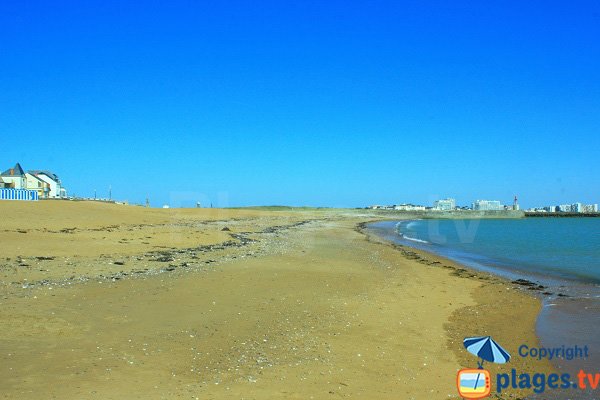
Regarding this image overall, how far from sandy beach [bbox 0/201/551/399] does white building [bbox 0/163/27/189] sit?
54.9 metres

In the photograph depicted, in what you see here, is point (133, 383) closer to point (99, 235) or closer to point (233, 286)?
point (233, 286)

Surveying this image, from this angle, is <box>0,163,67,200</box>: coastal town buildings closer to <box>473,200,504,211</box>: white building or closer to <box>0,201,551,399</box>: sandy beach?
<box>0,201,551,399</box>: sandy beach

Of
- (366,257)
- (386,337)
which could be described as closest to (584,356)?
(386,337)

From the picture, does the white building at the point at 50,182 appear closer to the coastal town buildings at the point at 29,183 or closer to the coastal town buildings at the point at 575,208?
the coastal town buildings at the point at 29,183

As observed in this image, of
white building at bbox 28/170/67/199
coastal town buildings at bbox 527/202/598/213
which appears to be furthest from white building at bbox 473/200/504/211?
white building at bbox 28/170/67/199

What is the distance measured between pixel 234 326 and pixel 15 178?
230ft

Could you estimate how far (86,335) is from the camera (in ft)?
26.4

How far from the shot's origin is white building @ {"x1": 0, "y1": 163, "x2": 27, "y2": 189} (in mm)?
65750

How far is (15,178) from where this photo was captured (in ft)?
220

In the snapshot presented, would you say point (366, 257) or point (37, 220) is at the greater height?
point (37, 220)

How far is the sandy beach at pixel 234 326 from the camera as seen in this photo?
630cm

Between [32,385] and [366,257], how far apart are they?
18.9m

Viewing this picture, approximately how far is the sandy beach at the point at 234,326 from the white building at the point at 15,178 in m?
54.9

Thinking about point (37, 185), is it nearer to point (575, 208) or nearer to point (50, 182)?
point (50, 182)
